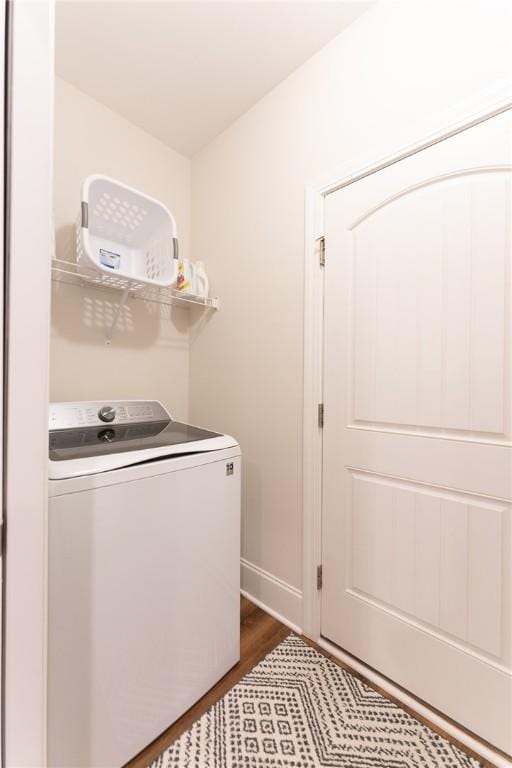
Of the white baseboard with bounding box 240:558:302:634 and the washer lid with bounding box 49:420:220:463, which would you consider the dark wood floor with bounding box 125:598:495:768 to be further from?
the washer lid with bounding box 49:420:220:463

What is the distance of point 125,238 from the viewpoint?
70.3 inches

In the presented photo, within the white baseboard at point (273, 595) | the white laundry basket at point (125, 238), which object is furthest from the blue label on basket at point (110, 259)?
the white baseboard at point (273, 595)

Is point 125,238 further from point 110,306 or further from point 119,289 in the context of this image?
point 110,306

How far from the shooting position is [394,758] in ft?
3.47

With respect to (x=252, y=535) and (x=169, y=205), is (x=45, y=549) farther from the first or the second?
(x=169, y=205)

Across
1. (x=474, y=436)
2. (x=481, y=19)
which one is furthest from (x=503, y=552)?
(x=481, y=19)

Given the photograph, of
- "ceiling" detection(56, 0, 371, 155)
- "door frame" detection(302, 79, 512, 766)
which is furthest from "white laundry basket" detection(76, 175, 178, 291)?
"door frame" detection(302, 79, 512, 766)

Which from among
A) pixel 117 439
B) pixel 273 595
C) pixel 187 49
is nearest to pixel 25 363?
pixel 117 439

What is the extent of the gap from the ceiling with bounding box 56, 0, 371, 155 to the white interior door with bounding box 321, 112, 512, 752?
2.35 feet

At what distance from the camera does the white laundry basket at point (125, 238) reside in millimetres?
1539

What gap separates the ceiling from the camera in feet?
4.43

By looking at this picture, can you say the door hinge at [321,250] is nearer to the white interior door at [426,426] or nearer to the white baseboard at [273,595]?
the white interior door at [426,426]

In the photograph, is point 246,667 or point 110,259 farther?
point 110,259

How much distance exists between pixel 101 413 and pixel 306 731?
4.62ft
